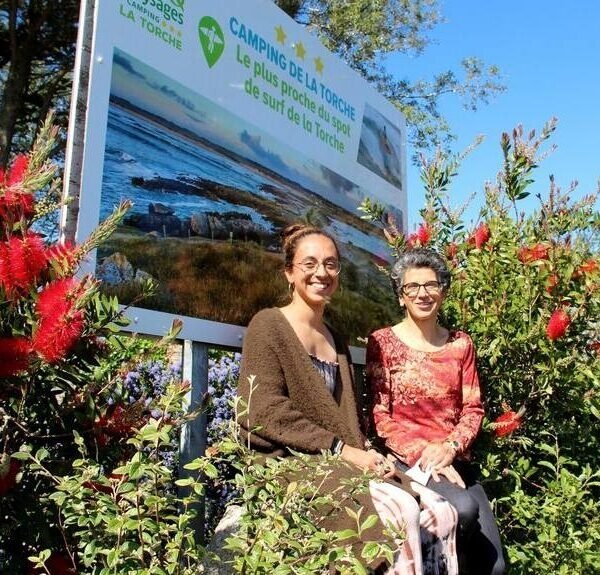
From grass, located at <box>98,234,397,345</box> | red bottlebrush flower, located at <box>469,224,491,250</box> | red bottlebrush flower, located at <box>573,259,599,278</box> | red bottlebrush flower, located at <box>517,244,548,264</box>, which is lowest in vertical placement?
grass, located at <box>98,234,397,345</box>

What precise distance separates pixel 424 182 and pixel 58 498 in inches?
116

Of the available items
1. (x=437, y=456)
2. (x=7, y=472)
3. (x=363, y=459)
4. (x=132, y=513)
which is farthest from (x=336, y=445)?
(x=7, y=472)

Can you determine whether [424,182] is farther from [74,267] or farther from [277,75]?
[74,267]

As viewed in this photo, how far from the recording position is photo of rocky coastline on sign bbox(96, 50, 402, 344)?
8.75 ft

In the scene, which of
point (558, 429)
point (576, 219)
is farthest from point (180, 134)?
point (558, 429)

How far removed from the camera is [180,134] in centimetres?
305

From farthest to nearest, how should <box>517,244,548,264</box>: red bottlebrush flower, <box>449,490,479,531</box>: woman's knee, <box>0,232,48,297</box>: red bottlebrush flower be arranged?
<box>517,244,548,264</box>: red bottlebrush flower, <box>449,490,479,531</box>: woman's knee, <box>0,232,48,297</box>: red bottlebrush flower

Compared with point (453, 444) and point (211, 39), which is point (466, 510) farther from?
point (211, 39)

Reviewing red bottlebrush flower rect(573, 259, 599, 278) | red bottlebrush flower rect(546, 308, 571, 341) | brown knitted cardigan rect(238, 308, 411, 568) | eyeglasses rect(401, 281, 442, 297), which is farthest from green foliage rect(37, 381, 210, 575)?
red bottlebrush flower rect(573, 259, 599, 278)

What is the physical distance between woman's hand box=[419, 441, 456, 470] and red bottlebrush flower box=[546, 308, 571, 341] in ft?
2.63

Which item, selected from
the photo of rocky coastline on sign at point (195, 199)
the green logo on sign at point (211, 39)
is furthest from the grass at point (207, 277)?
the green logo on sign at point (211, 39)

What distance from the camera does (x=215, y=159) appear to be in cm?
327

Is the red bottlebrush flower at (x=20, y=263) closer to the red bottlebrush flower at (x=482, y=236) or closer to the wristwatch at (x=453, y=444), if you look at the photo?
the wristwatch at (x=453, y=444)

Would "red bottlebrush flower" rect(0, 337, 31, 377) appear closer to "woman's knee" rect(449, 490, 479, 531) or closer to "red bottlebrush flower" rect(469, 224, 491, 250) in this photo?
"woman's knee" rect(449, 490, 479, 531)
